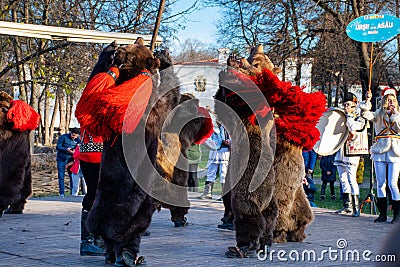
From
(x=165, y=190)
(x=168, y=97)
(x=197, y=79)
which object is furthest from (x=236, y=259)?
(x=197, y=79)

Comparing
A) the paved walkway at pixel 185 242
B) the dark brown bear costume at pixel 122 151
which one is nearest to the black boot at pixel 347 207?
the paved walkway at pixel 185 242

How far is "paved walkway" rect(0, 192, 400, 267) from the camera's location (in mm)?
5812

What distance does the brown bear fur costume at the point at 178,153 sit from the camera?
8109mm

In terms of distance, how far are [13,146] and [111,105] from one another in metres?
4.95

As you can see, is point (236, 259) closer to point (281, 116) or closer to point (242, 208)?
point (242, 208)

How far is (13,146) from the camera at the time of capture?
31.3 ft

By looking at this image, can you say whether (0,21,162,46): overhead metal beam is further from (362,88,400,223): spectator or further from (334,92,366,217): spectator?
(362,88,400,223): spectator

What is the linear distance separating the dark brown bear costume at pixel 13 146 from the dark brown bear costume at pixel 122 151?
449cm

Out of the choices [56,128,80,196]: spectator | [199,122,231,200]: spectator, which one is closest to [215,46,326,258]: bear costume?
[199,122,231,200]: spectator

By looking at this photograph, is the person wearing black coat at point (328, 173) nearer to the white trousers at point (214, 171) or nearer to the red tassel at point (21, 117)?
the white trousers at point (214, 171)

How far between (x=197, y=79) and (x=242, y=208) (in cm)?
361

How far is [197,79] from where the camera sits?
29.9 feet

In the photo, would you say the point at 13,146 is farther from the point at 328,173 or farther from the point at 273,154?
the point at 328,173

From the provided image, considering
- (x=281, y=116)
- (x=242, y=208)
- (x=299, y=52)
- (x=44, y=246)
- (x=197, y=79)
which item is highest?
(x=299, y=52)
